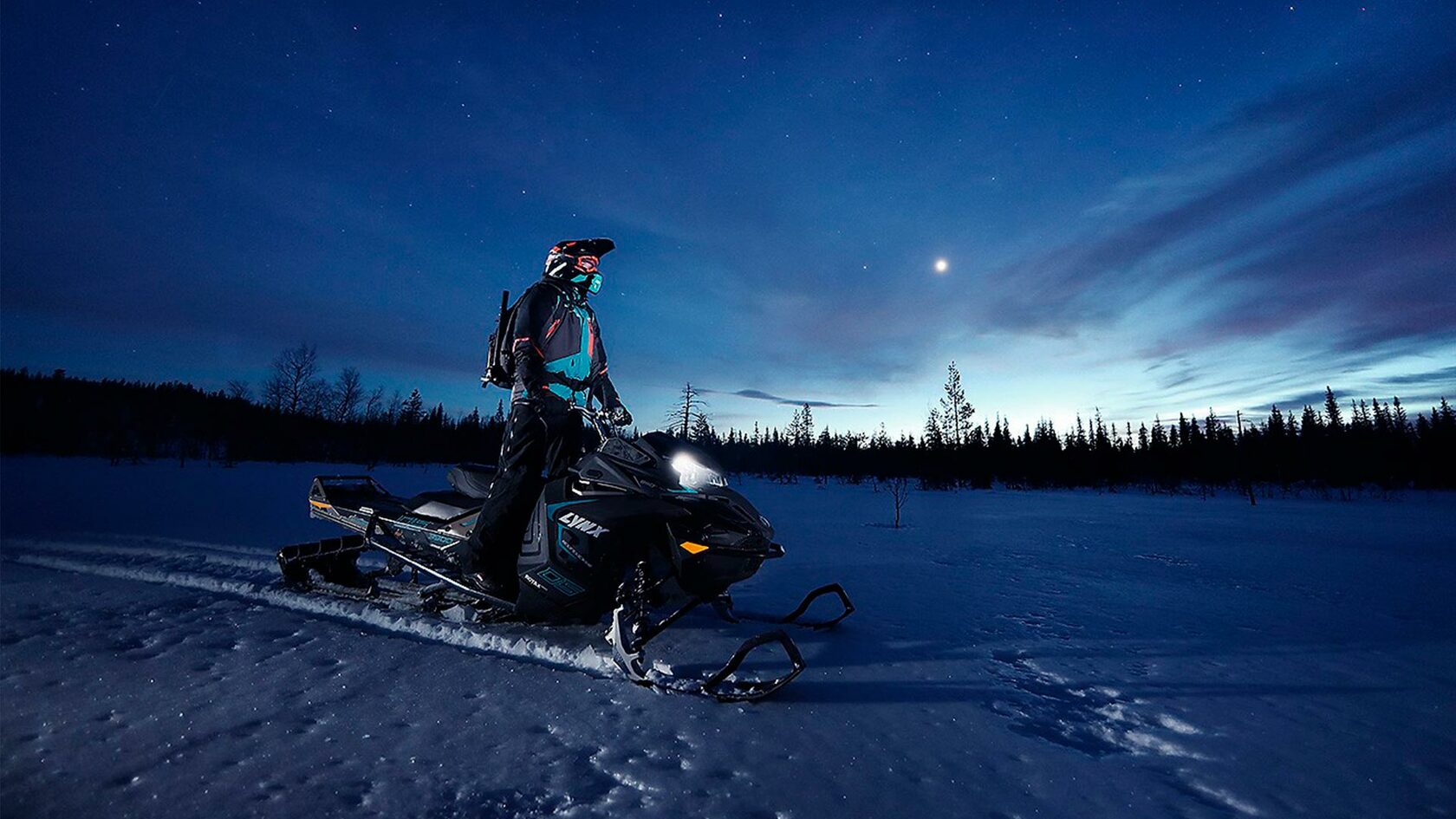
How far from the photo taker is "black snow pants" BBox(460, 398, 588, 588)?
333cm

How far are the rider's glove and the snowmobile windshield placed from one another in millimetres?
722

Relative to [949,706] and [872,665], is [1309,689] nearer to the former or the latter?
[949,706]

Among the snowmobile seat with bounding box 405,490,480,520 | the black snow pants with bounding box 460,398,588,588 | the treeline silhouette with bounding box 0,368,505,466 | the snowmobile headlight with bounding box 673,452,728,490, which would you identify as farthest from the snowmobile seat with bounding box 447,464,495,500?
the treeline silhouette with bounding box 0,368,505,466

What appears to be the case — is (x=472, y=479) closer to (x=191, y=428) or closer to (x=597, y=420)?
(x=597, y=420)

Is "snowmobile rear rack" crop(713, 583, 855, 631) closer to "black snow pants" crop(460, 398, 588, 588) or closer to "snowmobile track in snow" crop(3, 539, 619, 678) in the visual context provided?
"snowmobile track in snow" crop(3, 539, 619, 678)

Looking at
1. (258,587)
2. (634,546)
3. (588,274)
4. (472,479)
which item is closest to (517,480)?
(472,479)

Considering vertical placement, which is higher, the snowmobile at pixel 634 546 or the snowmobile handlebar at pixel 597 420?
the snowmobile handlebar at pixel 597 420

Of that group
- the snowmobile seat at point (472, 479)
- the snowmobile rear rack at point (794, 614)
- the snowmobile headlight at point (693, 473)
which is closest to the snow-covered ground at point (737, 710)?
the snowmobile rear rack at point (794, 614)

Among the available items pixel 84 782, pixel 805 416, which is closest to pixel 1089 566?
pixel 84 782

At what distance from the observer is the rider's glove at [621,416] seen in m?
3.84

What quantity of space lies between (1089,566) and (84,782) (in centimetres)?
828

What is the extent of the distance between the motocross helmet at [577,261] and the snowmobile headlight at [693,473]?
63.4 inches

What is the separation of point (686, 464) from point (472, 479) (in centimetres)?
180

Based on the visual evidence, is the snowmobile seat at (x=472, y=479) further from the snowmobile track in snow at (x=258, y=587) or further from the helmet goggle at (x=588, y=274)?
the helmet goggle at (x=588, y=274)
